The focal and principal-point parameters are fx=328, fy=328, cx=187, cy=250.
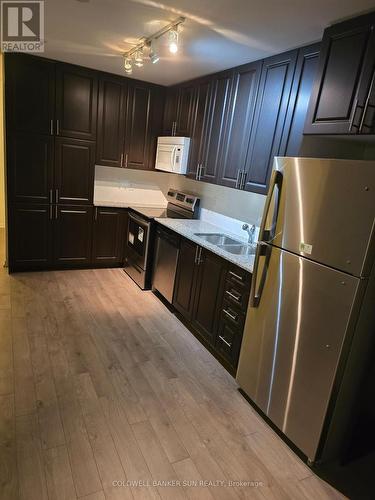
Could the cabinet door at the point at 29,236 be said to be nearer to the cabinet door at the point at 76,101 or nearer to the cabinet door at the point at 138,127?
the cabinet door at the point at 76,101

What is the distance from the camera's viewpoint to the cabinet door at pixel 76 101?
3.75 m

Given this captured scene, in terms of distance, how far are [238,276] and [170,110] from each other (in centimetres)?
272

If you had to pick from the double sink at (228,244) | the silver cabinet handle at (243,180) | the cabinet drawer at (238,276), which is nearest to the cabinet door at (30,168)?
the double sink at (228,244)

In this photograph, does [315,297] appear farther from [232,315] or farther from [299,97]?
[299,97]

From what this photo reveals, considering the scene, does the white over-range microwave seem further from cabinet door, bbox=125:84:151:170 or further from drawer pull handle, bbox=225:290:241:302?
drawer pull handle, bbox=225:290:241:302

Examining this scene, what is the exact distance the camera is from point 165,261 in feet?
11.8

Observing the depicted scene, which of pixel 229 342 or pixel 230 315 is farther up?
pixel 230 315

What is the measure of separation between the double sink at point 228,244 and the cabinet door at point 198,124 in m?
0.77

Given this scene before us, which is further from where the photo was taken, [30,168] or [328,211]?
[30,168]

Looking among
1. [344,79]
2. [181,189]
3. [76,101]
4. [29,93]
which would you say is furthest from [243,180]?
[29,93]

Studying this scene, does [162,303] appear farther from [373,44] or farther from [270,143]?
[373,44]

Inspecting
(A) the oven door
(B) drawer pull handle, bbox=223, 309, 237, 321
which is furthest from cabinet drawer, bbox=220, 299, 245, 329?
(A) the oven door

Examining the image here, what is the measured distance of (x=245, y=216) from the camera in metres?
3.39

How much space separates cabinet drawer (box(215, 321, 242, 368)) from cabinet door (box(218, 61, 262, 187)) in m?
1.27
